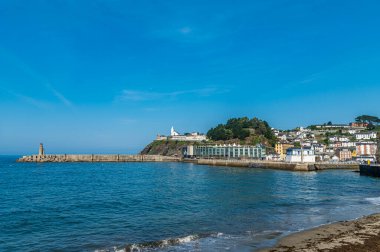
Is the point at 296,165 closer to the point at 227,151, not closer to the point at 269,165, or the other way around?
the point at 269,165

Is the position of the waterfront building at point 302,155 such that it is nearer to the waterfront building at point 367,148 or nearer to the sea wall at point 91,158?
the waterfront building at point 367,148

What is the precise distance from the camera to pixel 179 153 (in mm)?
186125

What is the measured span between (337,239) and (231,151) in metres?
128

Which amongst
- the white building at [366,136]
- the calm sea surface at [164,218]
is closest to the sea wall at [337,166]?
the calm sea surface at [164,218]

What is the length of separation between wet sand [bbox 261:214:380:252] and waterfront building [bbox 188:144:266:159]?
108306 mm

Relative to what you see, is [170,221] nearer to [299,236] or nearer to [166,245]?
[166,245]

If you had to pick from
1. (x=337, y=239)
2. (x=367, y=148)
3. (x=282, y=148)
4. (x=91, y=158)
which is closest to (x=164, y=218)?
(x=337, y=239)

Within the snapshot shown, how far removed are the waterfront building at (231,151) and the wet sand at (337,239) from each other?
108 m

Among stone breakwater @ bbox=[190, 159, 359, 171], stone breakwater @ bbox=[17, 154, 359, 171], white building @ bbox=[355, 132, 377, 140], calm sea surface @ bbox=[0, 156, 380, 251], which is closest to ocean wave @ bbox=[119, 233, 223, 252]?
calm sea surface @ bbox=[0, 156, 380, 251]

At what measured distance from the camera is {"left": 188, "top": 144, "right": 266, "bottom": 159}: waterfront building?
134 metres

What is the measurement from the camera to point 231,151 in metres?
146

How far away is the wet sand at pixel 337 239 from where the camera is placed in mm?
16500

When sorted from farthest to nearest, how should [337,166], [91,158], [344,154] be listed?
[91,158]
[344,154]
[337,166]

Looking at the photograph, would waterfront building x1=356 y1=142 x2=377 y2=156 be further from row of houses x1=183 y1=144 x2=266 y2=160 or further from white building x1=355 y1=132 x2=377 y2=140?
white building x1=355 y1=132 x2=377 y2=140
